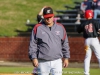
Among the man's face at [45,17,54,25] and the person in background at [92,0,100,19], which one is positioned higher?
the man's face at [45,17,54,25]

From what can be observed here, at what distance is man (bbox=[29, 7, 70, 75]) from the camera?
768 centimetres

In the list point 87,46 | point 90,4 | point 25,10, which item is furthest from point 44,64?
point 25,10

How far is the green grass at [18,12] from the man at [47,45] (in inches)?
516

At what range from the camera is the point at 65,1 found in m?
26.1

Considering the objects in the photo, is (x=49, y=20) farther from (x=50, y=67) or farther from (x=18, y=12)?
(x=18, y=12)

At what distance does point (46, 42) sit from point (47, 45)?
0.05 m

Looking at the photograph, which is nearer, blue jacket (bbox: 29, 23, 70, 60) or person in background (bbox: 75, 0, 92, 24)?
blue jacket (bbox: 29, 23, 70, 60)

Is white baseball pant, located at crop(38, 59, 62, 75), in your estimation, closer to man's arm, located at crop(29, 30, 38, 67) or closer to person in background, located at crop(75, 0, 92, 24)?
man's arm, located at crop(29, 30, 38, 67)

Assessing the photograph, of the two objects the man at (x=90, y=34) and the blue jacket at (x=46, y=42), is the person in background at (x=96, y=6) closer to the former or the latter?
the man at (x=90, y=34)

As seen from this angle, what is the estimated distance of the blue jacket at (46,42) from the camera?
25.2 feet

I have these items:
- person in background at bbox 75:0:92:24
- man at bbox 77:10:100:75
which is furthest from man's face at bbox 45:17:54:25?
person in background at bbox 75:0:92:24

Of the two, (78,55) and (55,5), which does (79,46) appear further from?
(55,5)

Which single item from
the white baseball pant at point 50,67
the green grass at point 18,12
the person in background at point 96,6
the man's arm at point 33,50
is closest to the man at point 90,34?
the white baseball pant at point 50,67

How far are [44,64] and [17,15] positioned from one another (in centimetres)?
1631
